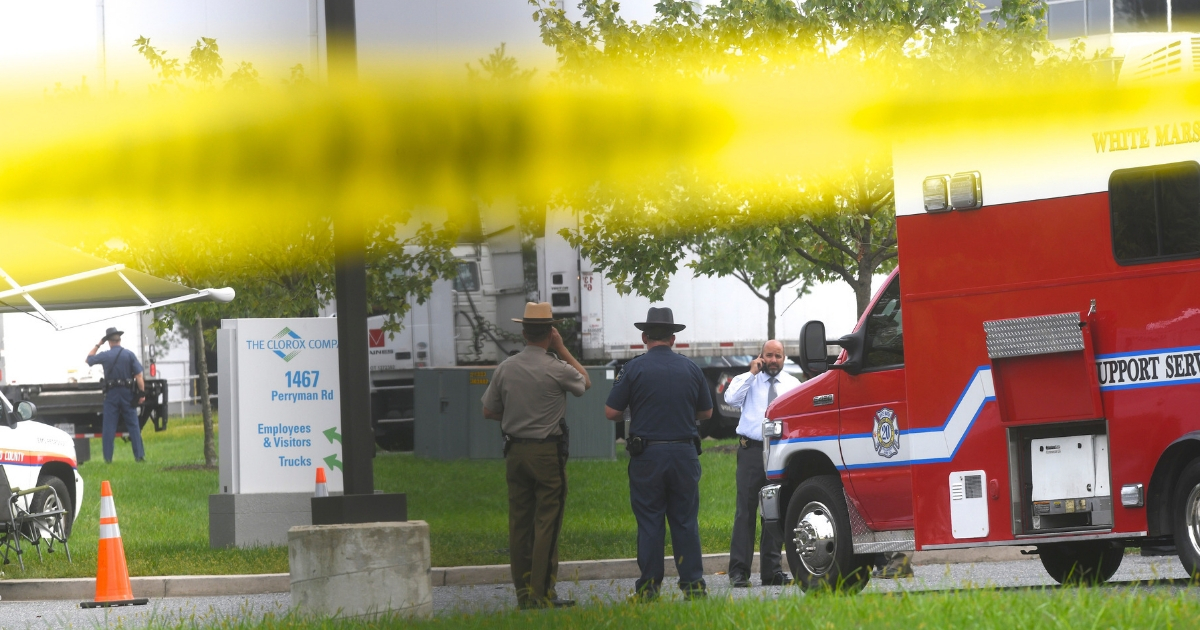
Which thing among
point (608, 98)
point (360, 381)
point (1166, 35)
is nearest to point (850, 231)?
point (1166, 35)

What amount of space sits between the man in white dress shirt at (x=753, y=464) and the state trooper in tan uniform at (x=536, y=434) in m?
1.96

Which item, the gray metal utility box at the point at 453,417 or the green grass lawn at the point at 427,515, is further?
the gray metal utility box at the point at 453,417

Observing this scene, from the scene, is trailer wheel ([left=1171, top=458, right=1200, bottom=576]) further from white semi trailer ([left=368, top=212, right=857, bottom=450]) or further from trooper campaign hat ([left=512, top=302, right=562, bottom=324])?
trooper campaign hat ([left=512, top=302, right=562, bottom=324])

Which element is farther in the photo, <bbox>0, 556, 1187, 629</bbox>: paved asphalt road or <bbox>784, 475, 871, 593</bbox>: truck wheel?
<bbox>0, 556, 1187, 629</bbox>: paved asphalt road

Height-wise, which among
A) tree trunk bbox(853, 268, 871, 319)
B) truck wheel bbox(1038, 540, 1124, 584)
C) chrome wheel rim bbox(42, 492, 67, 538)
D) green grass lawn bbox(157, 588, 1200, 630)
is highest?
tree trunk bbox(853, 268, 871, 319)

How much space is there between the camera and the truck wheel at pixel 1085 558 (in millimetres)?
9070

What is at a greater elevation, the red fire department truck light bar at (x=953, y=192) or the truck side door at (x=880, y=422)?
the red fire department truck light bar at (x=953, y=192)

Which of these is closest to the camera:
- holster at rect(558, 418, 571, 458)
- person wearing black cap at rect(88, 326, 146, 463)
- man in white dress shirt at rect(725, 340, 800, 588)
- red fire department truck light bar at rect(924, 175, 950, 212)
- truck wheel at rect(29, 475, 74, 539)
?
red fire department truck light bar at rect(924, 175, 950, 212)

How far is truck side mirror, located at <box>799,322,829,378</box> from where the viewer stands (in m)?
8.89

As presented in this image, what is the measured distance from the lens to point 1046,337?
24.8 feet

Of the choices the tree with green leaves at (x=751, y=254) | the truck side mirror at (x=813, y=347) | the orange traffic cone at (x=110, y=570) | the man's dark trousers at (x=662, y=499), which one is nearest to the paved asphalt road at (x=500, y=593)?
the orange traffic cone at (x=110, y=570)

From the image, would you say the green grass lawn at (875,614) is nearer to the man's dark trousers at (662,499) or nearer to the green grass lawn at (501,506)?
the green grass lawn at (501,506)

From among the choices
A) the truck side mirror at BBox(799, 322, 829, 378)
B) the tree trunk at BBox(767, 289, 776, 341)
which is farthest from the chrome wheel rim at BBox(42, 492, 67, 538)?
the tree trunk at BBox(767, 289, 776, 341)

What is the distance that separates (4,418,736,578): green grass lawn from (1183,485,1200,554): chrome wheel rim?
3351mm
